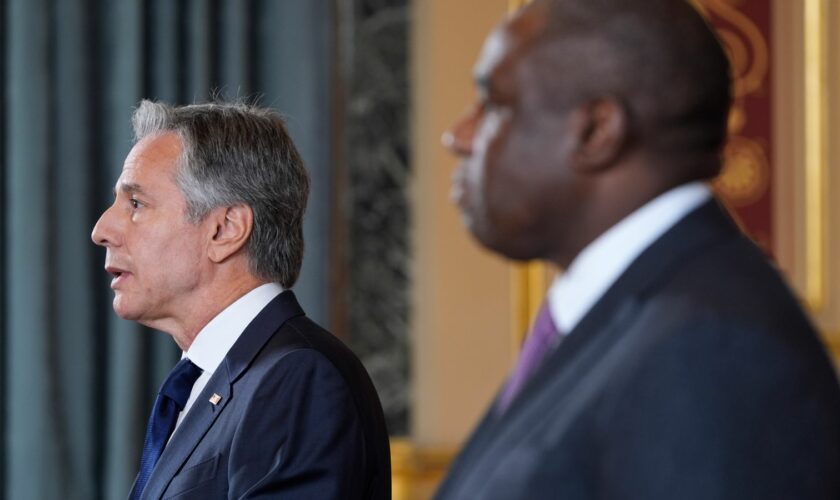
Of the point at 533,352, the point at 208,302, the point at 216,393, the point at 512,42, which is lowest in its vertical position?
the point at 216,393

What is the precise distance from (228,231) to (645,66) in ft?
3.55

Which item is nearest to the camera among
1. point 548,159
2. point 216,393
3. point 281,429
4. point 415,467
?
point 548,159

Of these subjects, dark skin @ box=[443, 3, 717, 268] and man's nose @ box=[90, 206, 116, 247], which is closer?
dark skin @ box=[443, 3, 717, 268]

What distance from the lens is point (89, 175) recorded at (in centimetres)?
327

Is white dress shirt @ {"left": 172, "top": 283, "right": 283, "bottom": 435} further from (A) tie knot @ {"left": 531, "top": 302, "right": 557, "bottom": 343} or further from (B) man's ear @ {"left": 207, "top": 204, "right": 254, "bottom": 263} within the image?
(A) tie knot @ {"left": 531, "top": 302, "right": 557, "bottom": 343}

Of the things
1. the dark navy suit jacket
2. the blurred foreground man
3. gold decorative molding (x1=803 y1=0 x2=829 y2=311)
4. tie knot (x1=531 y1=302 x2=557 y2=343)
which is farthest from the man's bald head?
gold decorative molding (x1=803 y1=0 x2=829 y2=311)

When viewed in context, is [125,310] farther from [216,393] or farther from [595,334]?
[595,334]

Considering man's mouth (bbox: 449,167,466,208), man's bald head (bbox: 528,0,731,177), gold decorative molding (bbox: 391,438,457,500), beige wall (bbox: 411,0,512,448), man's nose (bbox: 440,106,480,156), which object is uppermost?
man's bald head (bbox: 528,0,731,177)

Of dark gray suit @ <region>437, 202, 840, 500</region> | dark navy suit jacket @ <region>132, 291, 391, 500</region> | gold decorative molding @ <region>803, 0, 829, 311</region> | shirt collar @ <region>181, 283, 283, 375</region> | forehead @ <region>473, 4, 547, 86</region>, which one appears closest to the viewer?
dark gray suit @ <region>437, 202, 840, 500</region>

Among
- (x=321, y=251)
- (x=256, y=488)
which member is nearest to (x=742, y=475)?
(x=256, y=488)

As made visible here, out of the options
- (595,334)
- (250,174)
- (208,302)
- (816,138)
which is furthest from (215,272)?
(816,138)

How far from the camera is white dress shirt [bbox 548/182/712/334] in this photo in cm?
93

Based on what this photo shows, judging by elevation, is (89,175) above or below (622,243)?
below

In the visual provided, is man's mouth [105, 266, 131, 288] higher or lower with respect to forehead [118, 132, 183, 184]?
lower
